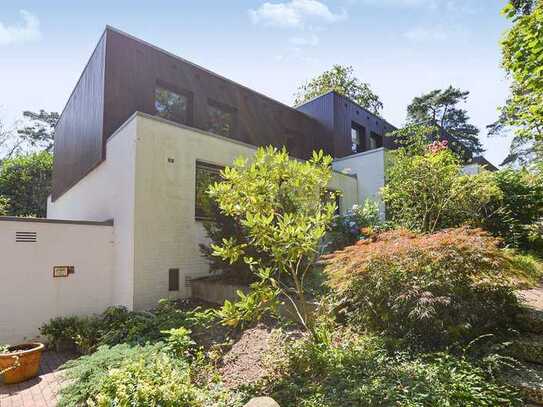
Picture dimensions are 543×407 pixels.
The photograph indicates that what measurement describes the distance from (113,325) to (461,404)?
5.30 m

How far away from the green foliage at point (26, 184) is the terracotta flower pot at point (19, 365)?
17.6 meters

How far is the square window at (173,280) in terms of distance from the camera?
6.94 m

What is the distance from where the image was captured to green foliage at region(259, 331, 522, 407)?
2.58m

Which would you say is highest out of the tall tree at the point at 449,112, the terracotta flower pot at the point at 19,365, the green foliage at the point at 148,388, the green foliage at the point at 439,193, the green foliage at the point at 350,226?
the tall tree at the point at 449,112

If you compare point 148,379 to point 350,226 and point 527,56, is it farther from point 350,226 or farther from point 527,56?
point 350,226

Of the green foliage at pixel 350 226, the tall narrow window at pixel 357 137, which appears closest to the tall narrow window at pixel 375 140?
the tall narrow window at pixel 357 137

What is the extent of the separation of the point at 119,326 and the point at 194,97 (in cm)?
753

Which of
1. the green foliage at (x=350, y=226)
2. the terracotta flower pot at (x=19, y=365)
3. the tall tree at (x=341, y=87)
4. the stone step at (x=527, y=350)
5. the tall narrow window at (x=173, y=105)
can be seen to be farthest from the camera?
the tall tree at (x=341, y=87)

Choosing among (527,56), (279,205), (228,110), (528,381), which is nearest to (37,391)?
(279,205)

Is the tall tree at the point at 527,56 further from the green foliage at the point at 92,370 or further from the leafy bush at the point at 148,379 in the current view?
the green foliage at the point at 92,370

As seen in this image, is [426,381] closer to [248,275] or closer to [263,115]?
[248,275]

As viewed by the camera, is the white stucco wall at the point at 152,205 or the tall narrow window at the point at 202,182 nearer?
the white stucco wall at the point at 152,205

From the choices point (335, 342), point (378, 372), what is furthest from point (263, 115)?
point (378, 372)

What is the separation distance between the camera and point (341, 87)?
23453 mm
